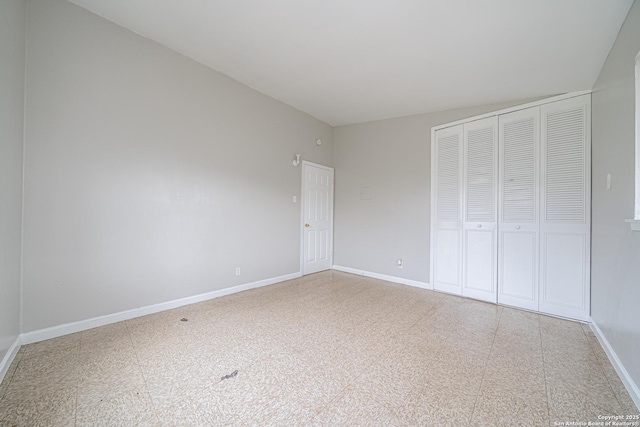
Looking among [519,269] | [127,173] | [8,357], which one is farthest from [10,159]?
[519,269]

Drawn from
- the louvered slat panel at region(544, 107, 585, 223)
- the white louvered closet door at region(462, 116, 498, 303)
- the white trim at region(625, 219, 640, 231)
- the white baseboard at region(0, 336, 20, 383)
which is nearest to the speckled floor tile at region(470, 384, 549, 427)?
the white trim at region(625, 219, 640, 231)

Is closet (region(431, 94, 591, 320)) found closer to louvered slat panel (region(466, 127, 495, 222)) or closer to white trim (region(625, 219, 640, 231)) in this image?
louvered slat panel (region(466, 127, 495, 222))

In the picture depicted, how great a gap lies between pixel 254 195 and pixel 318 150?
5.96 ft

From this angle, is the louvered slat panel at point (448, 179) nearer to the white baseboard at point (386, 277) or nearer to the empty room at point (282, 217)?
the empty room at point (282, 217)

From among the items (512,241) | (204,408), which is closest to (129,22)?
(204,408)

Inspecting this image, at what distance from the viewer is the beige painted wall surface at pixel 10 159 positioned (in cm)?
182

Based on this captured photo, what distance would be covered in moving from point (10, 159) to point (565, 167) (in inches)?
210

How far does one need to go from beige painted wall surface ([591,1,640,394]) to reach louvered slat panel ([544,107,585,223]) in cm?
15

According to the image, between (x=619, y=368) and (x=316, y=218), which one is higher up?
(x=316, y=218)

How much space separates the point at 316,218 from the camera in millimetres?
5219

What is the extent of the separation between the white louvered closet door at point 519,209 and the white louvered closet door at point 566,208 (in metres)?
0.09

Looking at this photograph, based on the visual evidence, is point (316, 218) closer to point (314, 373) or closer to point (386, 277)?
point (386, 277)

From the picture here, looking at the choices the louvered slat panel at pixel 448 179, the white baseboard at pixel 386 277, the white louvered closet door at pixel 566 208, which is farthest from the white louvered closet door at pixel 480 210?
the white baseboard at pixel 386 277

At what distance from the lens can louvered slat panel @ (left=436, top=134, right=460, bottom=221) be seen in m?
4.06
